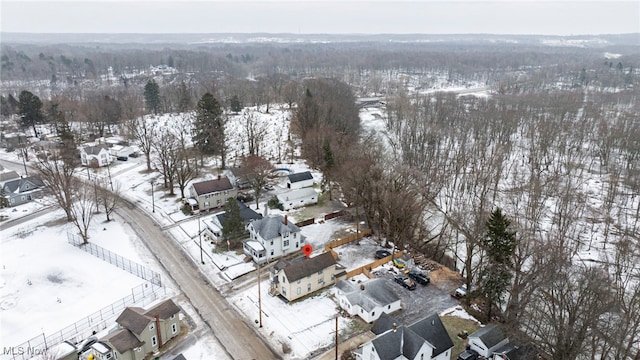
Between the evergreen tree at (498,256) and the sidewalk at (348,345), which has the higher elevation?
the evergreen tree at (498,256)

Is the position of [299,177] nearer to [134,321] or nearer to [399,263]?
[399,263]

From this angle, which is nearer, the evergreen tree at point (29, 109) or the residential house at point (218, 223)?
the residential house at point (218, 223)

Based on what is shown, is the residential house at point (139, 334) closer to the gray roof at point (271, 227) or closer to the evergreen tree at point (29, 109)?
the gray roof at point (271, 227)

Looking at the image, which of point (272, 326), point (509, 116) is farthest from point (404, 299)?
point (509, 116)

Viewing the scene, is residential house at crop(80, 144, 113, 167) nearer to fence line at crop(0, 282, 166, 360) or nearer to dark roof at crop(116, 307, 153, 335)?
fence line at crop(0, 282, 166, 360)

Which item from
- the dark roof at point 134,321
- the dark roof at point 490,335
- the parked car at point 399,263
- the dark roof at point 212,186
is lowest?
the parked car at point 399,263

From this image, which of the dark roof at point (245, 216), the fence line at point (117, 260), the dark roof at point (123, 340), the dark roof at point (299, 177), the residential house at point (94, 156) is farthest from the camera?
the residential house at point (94, 156)

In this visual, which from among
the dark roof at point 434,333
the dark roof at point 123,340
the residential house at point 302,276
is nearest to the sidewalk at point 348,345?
→ the dark roof at point 434,333

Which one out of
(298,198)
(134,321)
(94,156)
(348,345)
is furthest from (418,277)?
(94,156)
